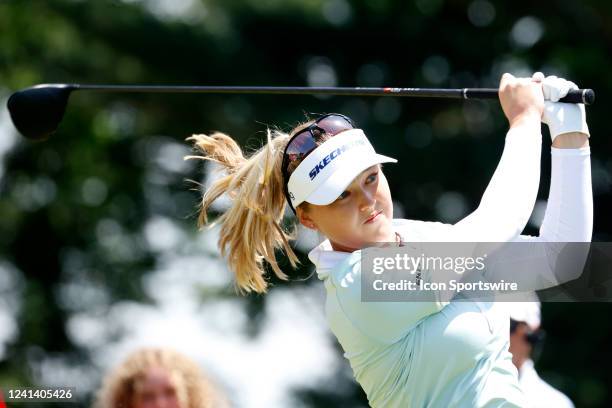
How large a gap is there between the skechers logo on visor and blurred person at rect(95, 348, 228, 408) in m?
1.23

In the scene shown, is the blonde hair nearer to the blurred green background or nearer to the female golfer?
the female golfer

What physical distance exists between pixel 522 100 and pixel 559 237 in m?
0.40

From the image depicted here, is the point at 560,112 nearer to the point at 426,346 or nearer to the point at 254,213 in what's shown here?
the point at 426,346

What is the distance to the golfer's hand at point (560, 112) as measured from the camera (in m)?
4.72

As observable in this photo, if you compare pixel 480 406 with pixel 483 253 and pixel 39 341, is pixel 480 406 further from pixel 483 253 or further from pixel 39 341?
pixel 39 341

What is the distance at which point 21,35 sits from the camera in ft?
57.2

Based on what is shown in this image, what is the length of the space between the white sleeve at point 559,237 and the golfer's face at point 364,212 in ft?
1.10

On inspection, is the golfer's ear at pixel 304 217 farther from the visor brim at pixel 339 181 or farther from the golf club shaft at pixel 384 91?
the golf club shaft at pixel 384 91

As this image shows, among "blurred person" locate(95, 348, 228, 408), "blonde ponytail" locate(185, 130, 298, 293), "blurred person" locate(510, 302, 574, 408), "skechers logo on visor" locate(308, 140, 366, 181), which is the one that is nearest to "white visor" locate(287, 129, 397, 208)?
"skechers logo on visor" locate(308, 140, 366, 181)

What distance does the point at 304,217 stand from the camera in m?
5.01

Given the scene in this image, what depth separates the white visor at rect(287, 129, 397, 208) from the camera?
4805 mm

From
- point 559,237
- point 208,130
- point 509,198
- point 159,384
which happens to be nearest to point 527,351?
point 159,384

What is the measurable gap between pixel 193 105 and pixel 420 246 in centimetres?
1234

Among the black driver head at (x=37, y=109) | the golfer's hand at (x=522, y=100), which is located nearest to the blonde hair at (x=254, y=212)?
the golfer's hand at (x=522, y=100)
